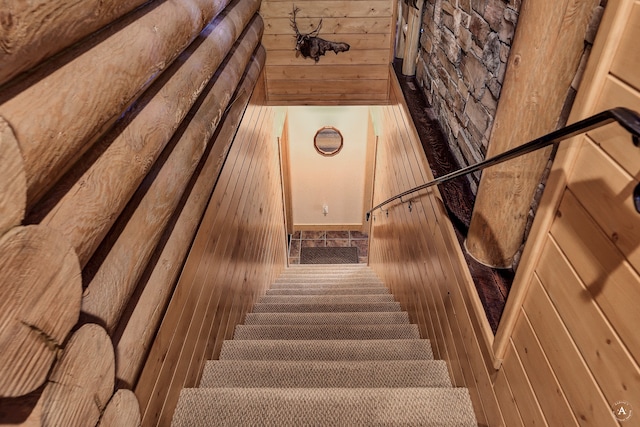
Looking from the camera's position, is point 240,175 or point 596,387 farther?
point 240,175

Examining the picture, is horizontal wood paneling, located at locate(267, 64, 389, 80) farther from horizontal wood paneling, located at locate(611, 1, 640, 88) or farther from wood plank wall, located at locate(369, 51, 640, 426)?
horizontal wood paneling, located at locate(611, 1, 640, 88)

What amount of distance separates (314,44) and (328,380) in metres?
3.86

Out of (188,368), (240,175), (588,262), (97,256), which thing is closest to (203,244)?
(188,368)

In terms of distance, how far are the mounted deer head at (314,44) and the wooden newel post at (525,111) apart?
3507 mm

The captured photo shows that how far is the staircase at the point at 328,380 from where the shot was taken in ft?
5.65

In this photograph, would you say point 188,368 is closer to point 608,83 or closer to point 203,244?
point 203,244

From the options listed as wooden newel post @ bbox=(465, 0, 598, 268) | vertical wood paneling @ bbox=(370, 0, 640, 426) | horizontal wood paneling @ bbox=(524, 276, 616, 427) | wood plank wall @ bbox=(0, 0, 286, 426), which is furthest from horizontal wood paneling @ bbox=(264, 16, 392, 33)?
horizontal wood paneling @ bbox=(524, 276, 616, 427)

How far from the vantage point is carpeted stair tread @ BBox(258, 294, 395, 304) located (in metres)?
3.63

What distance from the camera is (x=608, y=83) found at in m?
0.91

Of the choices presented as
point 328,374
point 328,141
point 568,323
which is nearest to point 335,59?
point 328,141

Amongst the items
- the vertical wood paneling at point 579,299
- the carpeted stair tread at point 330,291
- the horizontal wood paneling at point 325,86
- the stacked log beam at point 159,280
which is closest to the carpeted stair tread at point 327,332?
the vertical wood paneling at point 579,299

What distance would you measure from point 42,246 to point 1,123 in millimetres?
239

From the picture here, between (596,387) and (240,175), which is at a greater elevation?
(596,387)

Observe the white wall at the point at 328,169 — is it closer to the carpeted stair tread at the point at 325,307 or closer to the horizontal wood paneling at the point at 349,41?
the horizontal wood paneling at the point at 349,41
